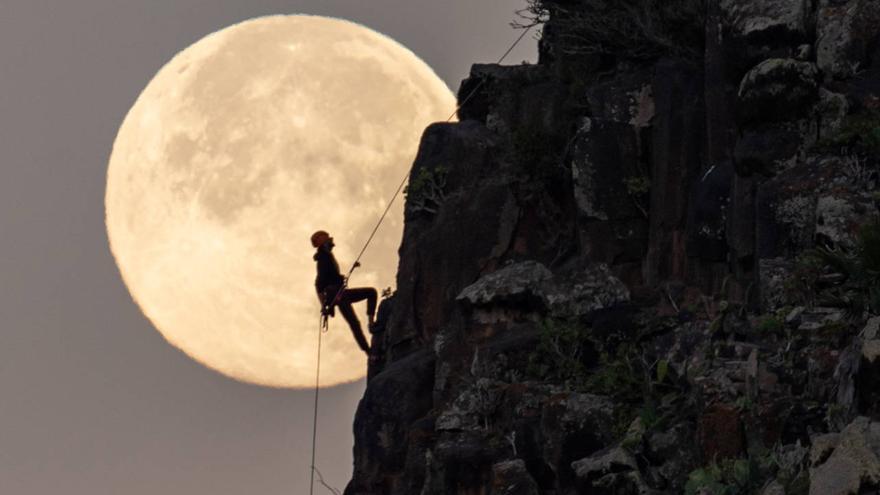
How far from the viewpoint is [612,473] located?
48.1 metres

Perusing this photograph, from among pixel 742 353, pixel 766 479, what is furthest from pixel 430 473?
pixel 766 479

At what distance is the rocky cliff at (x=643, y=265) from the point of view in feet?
150

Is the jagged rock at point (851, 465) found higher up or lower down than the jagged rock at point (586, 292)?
lower down

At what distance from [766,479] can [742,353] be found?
533 cm

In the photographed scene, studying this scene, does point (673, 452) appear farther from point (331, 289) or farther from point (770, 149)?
point (331, 289)

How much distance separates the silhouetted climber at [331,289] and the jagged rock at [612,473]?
13.4 m

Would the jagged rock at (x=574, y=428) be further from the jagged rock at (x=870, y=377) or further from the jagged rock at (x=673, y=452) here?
the jagged rock at (x=870, y=377)

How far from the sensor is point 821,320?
46.4 m

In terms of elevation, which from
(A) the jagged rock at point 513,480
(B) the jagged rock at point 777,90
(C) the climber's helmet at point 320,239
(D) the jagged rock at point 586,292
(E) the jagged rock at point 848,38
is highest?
(E) the jagged rock at point 848,38

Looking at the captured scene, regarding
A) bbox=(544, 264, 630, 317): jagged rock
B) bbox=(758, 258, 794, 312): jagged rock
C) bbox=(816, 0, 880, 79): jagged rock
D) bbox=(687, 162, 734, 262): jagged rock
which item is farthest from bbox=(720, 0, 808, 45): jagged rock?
bbox=(544, 264, 630, 317): jagged rock

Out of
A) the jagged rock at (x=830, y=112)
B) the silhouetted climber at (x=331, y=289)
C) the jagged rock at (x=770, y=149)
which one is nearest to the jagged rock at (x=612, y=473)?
the jagged rock at (x=770, y=149)

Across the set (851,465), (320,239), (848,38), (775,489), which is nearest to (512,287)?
(320,239)

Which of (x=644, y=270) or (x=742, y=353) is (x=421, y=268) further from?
(x=742, y=353)

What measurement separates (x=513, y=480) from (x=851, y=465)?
12784 millimetres
